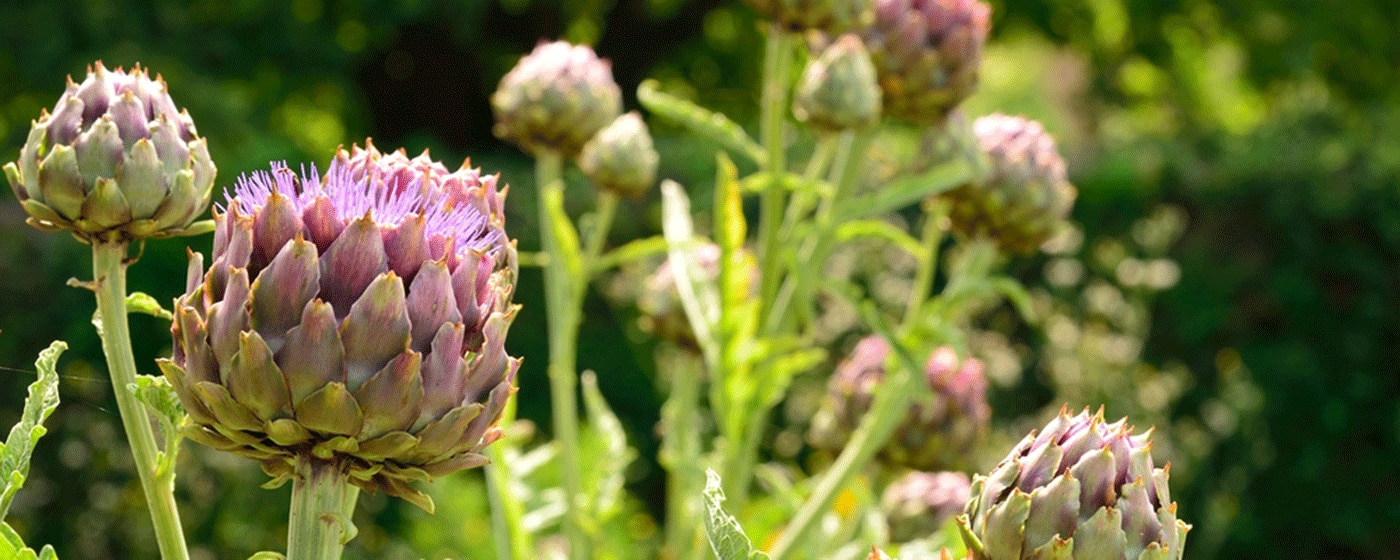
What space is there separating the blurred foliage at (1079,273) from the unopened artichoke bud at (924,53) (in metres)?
1.16

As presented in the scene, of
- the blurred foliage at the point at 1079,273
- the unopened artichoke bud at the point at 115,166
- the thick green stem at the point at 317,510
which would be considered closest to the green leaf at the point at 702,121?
the unopened artichoke bud at the point at 115,166

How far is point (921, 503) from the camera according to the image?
1438 millimetres

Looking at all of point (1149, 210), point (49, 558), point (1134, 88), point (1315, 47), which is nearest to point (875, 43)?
A: point (49, 558)

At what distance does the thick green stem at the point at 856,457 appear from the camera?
1.09 metres

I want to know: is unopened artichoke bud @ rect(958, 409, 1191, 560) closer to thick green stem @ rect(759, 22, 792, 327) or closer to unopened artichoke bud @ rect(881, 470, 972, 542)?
thick green stem @ rect(759, 22, 792, 327)

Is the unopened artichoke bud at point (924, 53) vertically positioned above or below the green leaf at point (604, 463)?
above

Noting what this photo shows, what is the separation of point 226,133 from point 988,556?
11.2 ft

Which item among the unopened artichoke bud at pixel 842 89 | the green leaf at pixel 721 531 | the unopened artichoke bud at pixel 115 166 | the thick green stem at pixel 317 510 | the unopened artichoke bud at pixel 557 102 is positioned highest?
the unopened artichoke bud at pixel 557 102

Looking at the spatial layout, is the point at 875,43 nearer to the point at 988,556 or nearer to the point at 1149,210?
the point at 988,556

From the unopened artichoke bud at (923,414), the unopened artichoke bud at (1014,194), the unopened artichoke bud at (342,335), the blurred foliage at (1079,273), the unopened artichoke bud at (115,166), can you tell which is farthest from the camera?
the blurred foliage at (1079,273)

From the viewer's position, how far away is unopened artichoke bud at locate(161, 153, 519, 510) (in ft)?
1.73

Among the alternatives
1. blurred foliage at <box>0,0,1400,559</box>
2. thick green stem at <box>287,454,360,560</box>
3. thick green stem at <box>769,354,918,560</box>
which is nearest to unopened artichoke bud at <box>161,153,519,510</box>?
thick green stem at <box>287,454,360,560</box>

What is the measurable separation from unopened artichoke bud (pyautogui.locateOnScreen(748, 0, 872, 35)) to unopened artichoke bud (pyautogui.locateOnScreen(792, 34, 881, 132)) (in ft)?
0.05

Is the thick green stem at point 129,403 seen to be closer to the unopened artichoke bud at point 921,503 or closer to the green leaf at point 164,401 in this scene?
the green leaf at point 164,401
